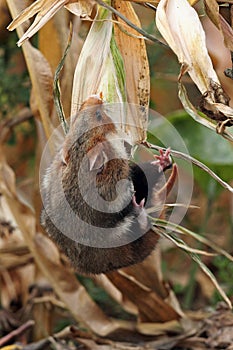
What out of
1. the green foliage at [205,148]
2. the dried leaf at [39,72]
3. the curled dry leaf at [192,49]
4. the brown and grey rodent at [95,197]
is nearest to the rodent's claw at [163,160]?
the brown and grey rodent at [95,197]

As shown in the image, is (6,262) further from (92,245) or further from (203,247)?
(92,245)

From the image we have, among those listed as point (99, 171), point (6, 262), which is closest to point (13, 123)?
point (6, 262)

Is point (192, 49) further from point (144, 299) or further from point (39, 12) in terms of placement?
point (144, 299)

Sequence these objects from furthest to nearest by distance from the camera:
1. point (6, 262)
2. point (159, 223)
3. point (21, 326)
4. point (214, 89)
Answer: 1. point (6, 262)
2. point (21, 326)
3. point (159, 223)
4. point (214, 89)

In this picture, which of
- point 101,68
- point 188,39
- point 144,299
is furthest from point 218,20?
point 144,299

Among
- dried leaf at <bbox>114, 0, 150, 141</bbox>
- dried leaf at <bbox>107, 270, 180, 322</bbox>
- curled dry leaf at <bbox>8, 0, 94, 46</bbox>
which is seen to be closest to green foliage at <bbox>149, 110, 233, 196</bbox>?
dried leaf at <bbox>107, 270, 180, 322</bbox>
